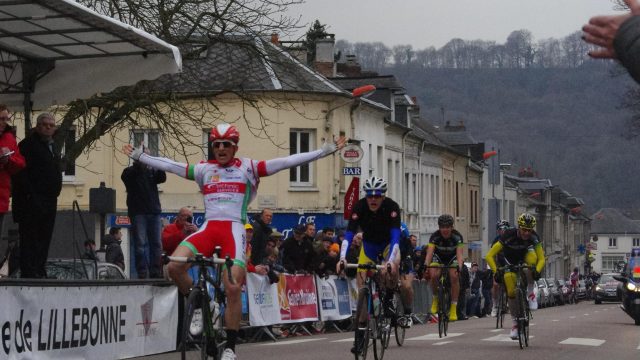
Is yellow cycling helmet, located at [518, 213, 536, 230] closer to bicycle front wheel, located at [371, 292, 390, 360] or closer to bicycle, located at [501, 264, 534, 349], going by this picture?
bicycle, located at [501, 264, 534, 349]

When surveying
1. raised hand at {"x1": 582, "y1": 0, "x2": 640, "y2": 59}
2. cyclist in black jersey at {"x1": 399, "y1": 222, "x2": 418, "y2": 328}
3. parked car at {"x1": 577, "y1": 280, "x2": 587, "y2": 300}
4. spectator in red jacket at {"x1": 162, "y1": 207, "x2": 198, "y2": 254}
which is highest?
raised hand at {"x1": 582, "y1": 0, "x2": 640, "y2": 59}

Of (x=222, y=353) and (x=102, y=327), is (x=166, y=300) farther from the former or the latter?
(x=222, y=353)

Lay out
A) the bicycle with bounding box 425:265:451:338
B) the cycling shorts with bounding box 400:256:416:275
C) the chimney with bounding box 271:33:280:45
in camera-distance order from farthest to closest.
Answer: the chimney with bounding box 271:33:280:45, the bicycle with bounding box 425:265:451:338, the cycling shorts with bounding box 400:256:416:275

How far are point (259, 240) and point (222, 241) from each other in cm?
949

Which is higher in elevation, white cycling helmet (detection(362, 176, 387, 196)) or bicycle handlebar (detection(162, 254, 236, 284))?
white cycling helmet (detection(362, 176, 387, 196))

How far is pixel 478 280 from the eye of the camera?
1646 inches

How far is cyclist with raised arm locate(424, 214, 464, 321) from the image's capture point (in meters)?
21.0

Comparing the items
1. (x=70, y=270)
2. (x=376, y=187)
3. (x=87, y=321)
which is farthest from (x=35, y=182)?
(x=376, y=187)

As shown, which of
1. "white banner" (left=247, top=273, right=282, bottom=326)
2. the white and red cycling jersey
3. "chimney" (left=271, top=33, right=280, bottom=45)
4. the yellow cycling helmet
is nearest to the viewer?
the white and red cycling jersey

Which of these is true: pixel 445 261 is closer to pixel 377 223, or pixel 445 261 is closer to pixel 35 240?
pixel 377 223

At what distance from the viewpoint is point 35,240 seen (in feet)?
45.7

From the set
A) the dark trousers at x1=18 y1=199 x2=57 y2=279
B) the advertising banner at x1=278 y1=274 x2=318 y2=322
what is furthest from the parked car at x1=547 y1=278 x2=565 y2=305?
the dark trousers at x1=18 y1=199 x2=57 y2=279

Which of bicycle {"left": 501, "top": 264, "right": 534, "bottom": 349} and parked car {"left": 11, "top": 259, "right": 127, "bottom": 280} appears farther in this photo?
bicycle {"left": 501, "top": 264, "right": 534, "bottom": 349}

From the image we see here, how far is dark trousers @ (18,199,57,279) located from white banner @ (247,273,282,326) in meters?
7.29
